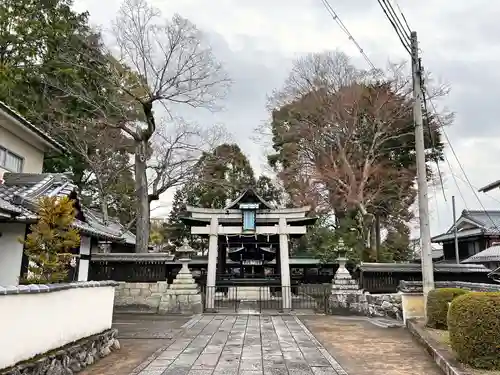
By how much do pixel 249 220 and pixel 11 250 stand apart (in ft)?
32.4

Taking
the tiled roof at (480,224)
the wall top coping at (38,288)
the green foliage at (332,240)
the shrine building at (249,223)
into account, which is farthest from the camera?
the tiled roof at (480,224)

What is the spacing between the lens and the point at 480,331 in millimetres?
5090

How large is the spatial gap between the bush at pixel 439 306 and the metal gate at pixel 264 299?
634 centimetres

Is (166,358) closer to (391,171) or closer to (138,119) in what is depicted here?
(138,119)

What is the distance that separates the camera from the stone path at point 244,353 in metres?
5.98

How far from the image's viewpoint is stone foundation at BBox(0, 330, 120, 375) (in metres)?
4.46

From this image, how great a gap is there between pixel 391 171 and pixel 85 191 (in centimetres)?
1960

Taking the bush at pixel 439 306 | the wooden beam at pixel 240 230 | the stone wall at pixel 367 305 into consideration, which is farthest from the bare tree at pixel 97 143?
the bush at pixel 439 306

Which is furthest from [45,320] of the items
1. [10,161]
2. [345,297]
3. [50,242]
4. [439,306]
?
[345,297]

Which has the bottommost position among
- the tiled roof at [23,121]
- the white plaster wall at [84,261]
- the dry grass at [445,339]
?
the dry grass at [445,339]

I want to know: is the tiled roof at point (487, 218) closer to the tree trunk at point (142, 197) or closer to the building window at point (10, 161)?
the tree trunk at point (142, 197)

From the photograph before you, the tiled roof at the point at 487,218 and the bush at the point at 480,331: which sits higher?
the tiled roof at the point at 487,218

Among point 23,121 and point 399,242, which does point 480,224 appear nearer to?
point 399,242

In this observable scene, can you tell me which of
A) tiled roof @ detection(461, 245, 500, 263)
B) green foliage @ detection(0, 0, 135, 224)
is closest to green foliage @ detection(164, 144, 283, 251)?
green foliage @ detection(0, 0, 135, 224)
